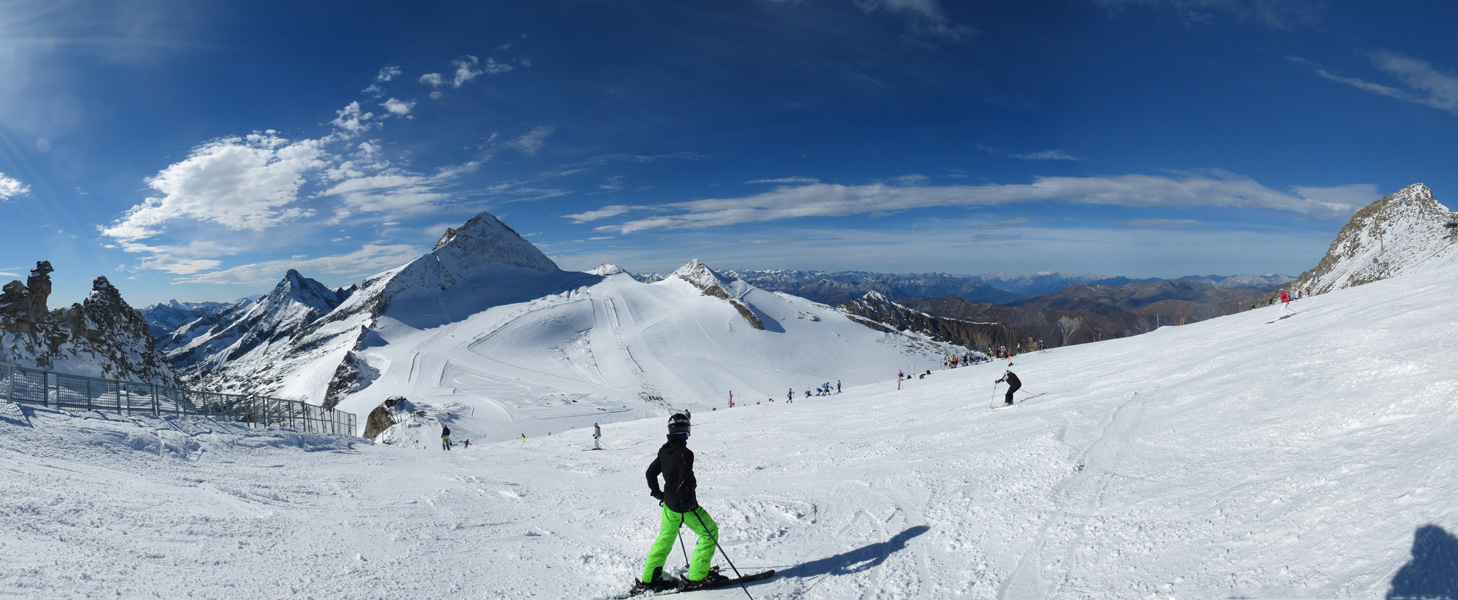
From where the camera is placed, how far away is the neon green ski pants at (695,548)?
5.85 meters

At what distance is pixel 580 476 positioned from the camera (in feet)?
42.1

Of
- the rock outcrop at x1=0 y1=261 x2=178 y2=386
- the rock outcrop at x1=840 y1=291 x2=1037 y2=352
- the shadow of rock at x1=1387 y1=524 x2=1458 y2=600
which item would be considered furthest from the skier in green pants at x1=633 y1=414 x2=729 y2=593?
the rock outcrop at x1=840 y1=291 x2=1037 y2=352

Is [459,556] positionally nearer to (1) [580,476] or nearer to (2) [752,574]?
(2) [752,574]

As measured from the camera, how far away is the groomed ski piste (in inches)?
205

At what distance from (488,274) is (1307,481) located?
435 feet

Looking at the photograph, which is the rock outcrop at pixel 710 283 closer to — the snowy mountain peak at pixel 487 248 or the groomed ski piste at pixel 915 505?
the snowy mountain peak at pixel 487 248

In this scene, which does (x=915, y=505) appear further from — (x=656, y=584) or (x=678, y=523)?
(x=656, y=584)

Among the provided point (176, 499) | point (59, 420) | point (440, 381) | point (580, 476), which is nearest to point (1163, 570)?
point (580, 476)

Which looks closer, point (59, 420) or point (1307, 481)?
point (1307, 481)

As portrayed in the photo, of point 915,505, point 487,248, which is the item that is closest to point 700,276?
point 487,248

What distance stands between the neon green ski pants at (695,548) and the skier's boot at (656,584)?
50 mm

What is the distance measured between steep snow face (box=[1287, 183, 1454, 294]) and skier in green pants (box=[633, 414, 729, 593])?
367ft

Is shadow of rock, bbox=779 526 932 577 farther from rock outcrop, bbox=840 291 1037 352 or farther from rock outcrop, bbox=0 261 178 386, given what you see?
rock outcrop, bbox=840 291 1037 352

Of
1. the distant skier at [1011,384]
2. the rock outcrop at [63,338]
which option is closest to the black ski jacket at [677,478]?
the distant skier at [1011,384]
